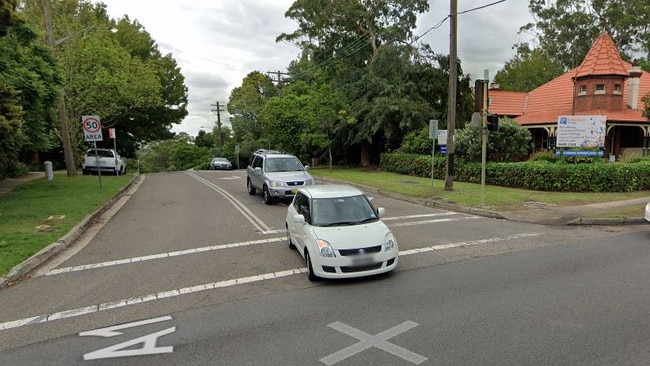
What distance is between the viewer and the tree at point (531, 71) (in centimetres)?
4694

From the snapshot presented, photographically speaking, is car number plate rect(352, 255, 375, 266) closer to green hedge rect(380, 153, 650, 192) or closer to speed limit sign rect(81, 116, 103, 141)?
green hedge rect(380, 153, 650, 192)

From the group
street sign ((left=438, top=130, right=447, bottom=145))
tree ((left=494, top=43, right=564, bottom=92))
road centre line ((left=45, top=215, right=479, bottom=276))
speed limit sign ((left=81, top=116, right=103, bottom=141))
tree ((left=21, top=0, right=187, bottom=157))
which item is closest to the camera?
road centre line ((left=45, top=215, right=479, bottom=276))

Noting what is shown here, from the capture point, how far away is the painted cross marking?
13.7ft

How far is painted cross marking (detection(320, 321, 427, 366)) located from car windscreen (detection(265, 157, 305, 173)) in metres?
10.7

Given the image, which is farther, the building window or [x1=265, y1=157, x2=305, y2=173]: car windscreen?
the building window

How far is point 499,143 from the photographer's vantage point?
68.1ft

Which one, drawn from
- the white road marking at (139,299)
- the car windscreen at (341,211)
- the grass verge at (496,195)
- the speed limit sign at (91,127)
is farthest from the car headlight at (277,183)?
the speed limit sign at (91,127)

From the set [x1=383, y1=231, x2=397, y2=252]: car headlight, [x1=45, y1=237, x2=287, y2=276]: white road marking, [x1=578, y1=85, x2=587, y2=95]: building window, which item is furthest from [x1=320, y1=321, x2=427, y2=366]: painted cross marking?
[x1=578, y1=85, x2=587, y2=95]: building window

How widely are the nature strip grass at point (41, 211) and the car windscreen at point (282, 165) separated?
5769 mm

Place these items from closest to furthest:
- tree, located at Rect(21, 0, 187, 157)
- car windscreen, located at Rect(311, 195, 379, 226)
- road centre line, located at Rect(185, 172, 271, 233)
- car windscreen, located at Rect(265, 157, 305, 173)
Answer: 1. car windscreen, located at Rect(311, 195, 379, 226)
2. road centre line, located at Rect(185, 172, 271, 233)
3. car windscreen, located at Rect(265, 157, 305, 173)
4. tree, located at Rect(21, 0, 187, 157)

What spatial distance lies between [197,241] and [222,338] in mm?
5044

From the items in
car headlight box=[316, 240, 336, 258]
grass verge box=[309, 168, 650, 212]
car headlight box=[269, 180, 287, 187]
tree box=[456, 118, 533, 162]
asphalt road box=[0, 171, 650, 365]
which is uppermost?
tree box=[456, 118, 533, 162]

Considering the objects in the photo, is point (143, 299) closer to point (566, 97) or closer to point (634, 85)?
point (634, 85)

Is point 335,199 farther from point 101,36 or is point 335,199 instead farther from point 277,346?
point 101,36
